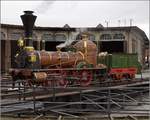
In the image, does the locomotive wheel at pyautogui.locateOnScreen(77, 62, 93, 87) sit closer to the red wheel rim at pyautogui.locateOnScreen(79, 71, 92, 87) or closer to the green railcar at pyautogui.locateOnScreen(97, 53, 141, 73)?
the red wheel rim at pyautogui.locateOnScreen(79, 71, 92, 87)

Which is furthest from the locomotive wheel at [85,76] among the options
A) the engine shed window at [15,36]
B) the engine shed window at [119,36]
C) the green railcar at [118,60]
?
the engine shed window at [119,36]

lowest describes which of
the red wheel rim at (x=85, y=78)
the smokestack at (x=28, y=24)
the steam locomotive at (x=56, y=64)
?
the red wheel rim at (x=85, y=78)

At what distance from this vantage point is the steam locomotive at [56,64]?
19844 mm

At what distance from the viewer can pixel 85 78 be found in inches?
886

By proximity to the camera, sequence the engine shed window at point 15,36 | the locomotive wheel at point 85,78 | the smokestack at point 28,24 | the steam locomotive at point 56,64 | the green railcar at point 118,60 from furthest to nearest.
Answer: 1. the engine shed window at point 15,36
2. the green railcar at point 118,60
3. the locomotive wheel at point 85,78
4. the smokestack at point 28,24
5. the steam locomotive at point 56,64

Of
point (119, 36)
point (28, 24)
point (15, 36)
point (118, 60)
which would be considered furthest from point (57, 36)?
point (28, 24)

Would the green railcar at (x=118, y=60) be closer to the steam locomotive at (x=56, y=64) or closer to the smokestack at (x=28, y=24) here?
the steam locomotive at (x=56, y=64)

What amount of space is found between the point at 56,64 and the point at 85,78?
194 centimetres

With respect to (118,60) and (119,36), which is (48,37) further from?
(118,60)

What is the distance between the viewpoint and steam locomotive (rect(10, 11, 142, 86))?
19844mm

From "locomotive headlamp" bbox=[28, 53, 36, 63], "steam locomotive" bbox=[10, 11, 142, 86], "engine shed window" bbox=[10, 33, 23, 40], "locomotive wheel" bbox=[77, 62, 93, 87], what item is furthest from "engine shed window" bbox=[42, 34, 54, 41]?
"locomotive headlamp" bbox=[28, 53, 36, 63]

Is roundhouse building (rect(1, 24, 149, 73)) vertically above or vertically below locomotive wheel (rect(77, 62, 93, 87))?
above

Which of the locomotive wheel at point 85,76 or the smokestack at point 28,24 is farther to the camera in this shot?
the locomotive wheel at point 85,76

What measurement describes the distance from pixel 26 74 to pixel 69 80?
7.93ft
